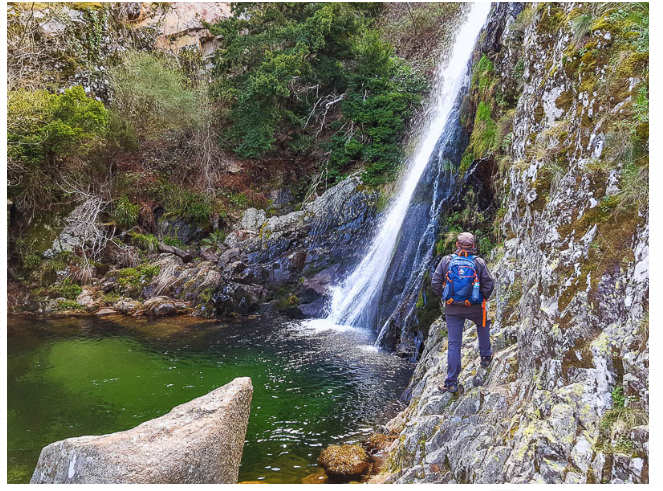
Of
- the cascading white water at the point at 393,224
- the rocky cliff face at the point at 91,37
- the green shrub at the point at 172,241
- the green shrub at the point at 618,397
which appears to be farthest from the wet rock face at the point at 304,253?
the green shrub at the point at 618,397

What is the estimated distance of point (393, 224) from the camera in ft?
39.8

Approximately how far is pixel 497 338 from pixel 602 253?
5.80 feet

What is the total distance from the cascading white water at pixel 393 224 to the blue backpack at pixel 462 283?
6.35m

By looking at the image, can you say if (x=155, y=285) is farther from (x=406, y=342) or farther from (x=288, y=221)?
(x=406, y=342)

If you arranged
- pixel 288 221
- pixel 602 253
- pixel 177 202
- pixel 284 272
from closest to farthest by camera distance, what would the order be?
pixel 602 253, pixel 284 272, pixel 288 221, pixel 177 202

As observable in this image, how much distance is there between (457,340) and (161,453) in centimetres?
297

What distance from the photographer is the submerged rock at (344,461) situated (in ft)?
15.8

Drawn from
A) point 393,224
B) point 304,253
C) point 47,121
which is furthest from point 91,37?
point 393,224

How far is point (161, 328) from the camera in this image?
444 inches

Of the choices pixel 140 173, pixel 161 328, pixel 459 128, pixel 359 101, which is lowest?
pixel 161 328

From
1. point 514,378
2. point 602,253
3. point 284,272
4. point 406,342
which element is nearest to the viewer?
point 602,253

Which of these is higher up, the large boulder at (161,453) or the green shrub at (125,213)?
the green shrub at (125,213)

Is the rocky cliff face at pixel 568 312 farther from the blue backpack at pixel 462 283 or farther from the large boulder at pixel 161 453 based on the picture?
the large boulder at pixel 161 453

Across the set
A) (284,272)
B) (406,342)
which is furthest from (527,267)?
(284,272)
